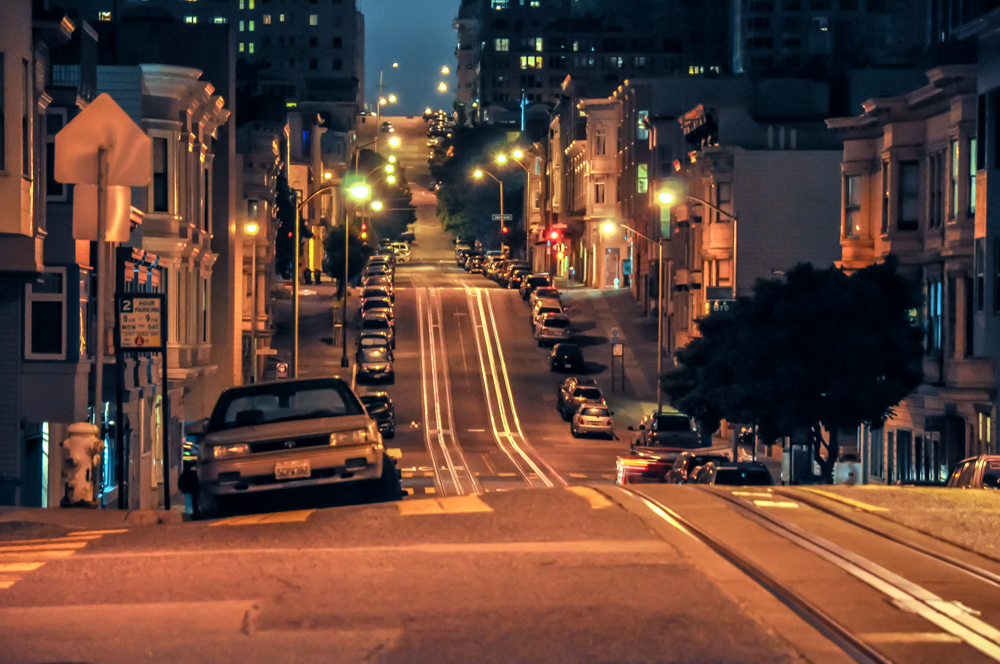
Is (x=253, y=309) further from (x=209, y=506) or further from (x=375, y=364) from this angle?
(x=209, y=506)

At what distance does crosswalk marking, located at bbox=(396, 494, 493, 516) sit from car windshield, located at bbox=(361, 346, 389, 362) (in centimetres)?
4822

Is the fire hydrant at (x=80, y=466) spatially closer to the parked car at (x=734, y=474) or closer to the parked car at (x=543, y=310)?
the parked car at (x=734, y=474)

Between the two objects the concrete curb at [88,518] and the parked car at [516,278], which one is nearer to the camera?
the concrete curb at [88,518]

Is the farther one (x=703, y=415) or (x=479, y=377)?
(x=479, y=377)

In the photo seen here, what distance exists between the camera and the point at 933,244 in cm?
3719

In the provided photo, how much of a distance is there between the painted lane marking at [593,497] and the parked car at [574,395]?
38723 millimetres

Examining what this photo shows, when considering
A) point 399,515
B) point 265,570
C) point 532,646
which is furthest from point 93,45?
point 532,646

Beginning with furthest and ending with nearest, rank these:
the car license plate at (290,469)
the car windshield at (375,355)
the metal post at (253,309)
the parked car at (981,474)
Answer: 1. the car windshield at (375,355)
2. the metal post at (253,309)
3. the parked car at (981,474)
4. the car license plate at (290,469)

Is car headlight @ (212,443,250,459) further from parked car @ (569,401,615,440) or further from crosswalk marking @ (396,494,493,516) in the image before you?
parked car @ (569,401,615,440)

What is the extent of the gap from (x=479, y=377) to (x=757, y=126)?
17.8 meters

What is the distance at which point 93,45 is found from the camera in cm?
3038

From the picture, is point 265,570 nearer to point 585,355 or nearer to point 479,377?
point 479,377

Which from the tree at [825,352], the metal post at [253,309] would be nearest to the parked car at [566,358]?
the metal post at [253,309]

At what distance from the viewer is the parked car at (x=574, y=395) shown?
5478cm
